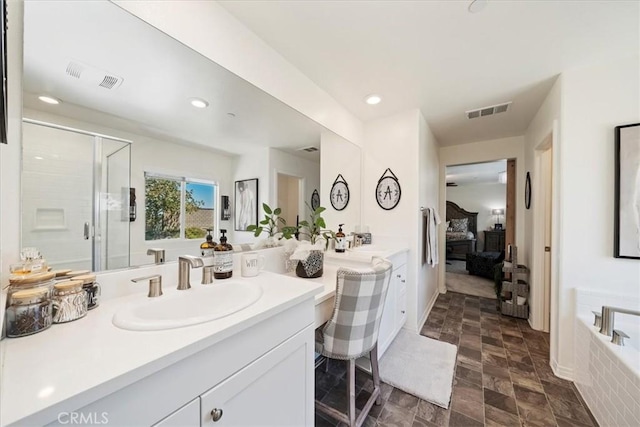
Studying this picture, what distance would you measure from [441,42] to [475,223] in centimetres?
730

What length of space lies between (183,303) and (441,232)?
3.95 metres

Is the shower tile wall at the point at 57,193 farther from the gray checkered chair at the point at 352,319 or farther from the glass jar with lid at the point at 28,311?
the gray checkered chair at the point at 352,319

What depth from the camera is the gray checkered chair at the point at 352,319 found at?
1285 mm

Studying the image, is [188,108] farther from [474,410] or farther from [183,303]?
[474,410]

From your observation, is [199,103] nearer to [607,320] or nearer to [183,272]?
[183,272]

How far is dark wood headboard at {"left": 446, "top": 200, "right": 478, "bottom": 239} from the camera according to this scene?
741 cm

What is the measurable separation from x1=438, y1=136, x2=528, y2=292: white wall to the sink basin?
3.72 metres

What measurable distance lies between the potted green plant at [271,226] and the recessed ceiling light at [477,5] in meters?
1.69

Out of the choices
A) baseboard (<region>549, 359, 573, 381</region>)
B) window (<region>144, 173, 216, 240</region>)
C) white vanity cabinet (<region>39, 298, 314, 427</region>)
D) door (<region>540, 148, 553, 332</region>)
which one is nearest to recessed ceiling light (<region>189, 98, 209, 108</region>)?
window (<region>144, 173, 216, 240</region>)

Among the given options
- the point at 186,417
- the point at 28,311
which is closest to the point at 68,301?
the point at 28,311

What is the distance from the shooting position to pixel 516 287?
293 cm

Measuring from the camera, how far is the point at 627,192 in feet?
5.42

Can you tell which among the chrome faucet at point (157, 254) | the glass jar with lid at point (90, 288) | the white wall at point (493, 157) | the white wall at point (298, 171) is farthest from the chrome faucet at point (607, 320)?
the glass jar with lid at point (90, 288)

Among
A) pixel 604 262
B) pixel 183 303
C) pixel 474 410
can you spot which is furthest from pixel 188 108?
pixel 604 262
